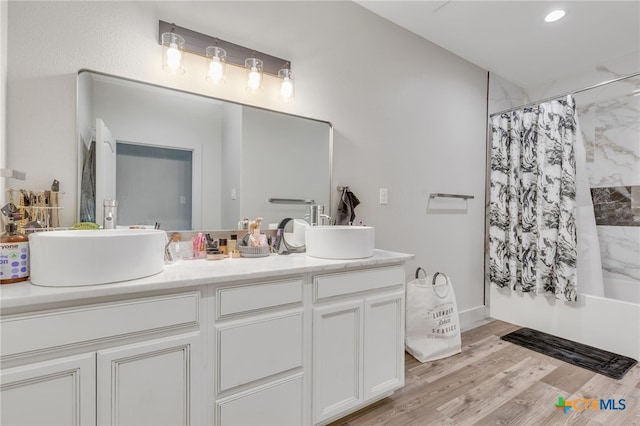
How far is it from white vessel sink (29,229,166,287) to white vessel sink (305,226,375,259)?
0.79 meters

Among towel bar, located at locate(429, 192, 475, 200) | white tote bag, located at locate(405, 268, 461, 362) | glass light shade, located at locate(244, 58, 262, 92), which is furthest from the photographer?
towel bar, located at locate(429, 192, 475, 200)

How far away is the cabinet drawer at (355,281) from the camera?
53.3 inches

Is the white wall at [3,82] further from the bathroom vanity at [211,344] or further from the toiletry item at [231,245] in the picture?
the toiletry item at [231,245]

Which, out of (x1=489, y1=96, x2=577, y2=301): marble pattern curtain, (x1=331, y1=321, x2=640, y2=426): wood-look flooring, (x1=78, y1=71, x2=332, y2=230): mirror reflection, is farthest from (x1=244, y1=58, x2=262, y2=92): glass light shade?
(x1=489, y1=96, x2=577, y2=301): marble pattern curtain

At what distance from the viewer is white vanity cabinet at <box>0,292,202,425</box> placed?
84 cm

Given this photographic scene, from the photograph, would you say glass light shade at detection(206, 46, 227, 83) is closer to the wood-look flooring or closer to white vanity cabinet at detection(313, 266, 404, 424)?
white vanity cabinet at detection(313, 266, 404, 424)

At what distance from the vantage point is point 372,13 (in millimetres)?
2172

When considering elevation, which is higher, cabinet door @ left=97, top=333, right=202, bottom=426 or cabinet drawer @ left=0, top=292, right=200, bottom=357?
cabinet drawer @ left=0, top=292, right=200, bottom=357

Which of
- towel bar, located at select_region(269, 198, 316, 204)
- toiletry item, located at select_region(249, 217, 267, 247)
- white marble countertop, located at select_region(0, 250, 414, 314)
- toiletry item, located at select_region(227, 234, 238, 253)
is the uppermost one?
towel bar, located at select_region(269, 198, 316, 204)

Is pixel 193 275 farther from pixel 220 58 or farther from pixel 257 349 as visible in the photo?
pixel 220 58

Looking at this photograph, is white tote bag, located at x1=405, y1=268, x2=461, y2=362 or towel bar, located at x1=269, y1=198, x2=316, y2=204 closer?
towel bar, located at x1=269, y1=198, x2=316, y2=204

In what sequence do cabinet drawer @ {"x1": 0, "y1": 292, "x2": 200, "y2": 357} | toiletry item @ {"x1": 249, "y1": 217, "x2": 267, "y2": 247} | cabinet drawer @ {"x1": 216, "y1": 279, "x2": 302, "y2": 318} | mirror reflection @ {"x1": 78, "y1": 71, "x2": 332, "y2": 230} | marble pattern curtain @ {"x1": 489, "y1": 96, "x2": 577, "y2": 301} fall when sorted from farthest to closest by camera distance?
marble pattern curtain @ {"x1": 489, "y1": 96, "x2": 577, "y2": 301} < toiletry item @ {"x1": 249, "y1": 217, "x2": 267, "y2": 247} < mirror reflection @ {"x1": 78, "y1": 71, "x2": 332, "y2": 230} < cabinet drawer @ {"x1": 216, "y1": 279, "x2": 302, "y2": 318} < cabinet drawer @ {"x1": 0, "y1": 292, "x2": 200, "y2": 357}

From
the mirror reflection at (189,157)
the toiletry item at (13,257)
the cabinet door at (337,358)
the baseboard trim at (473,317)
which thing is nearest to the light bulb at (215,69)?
the mirror reflection at (189,157)

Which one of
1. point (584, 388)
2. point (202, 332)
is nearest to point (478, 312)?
point (584, 388)
